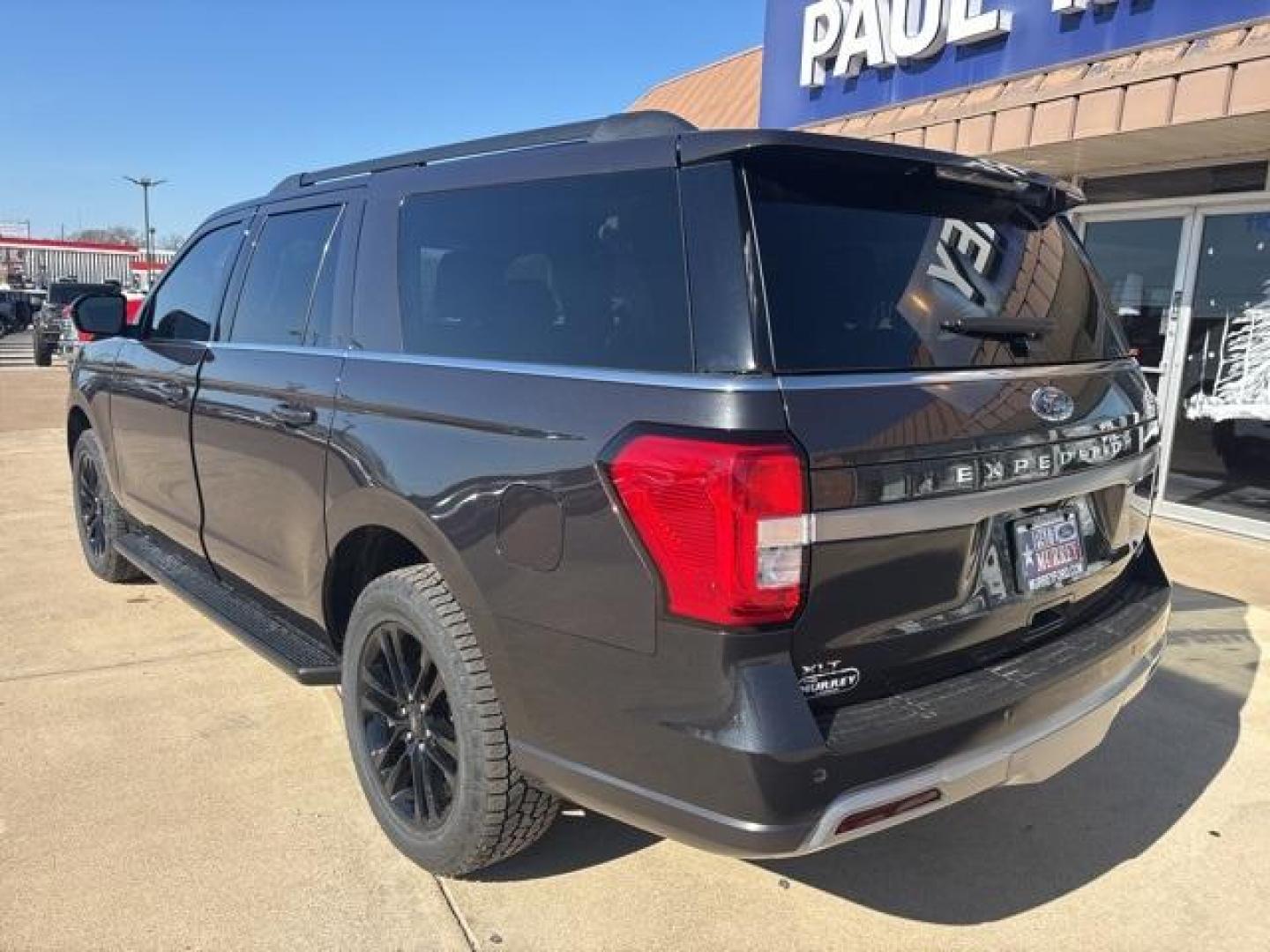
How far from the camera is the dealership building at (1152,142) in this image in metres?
5.91

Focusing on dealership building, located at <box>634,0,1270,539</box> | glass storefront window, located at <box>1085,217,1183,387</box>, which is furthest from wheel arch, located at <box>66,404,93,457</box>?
glass storefront window, located at <box>1085,217,1183,387</box>

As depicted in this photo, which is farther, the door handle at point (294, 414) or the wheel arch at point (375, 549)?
the door handle at point (294, 414)

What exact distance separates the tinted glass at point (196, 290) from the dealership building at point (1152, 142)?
188 inches

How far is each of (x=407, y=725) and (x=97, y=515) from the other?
350 centimetres

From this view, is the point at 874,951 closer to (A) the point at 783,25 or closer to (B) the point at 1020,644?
(B) the point at 1020,644

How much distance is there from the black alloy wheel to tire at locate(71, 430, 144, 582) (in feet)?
8.95

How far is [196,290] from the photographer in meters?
4.34

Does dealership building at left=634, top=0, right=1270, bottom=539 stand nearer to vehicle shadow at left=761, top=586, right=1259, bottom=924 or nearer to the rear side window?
vehicle shadow at left=761, top=586, right=1259, bottom=924

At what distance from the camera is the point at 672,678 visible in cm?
201

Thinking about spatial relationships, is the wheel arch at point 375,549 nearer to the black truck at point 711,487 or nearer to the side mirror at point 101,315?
the black truck at point 711,487

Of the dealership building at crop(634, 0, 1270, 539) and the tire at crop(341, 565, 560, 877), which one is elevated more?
the dealership building at crop(634, 0, 1270, 539)

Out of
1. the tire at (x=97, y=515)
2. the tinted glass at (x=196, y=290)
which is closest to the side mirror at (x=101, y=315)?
the tinted glass at (x=196, y=290)

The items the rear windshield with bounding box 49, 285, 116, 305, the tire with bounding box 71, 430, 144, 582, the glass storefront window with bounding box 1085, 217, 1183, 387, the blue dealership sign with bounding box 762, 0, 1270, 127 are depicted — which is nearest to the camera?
the tire with bounding box 71, 430, 144, 582

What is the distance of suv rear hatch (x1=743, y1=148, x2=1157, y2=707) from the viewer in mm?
2021
